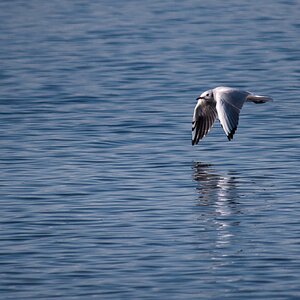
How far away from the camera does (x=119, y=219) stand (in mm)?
11086

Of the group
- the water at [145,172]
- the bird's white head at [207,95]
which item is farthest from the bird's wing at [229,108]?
the water at [145,172]

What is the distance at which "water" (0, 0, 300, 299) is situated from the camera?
374 inches

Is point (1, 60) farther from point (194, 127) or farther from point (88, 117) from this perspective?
point (194, 127)

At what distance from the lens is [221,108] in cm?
1382

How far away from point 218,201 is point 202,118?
298cm

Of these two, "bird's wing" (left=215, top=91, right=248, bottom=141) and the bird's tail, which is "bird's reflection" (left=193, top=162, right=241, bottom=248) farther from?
the bird's tail

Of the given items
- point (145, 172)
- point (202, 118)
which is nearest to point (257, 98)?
point (202, 118)

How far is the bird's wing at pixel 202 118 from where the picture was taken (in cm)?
A: 1458

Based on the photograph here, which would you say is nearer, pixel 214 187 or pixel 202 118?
pixel 214 187

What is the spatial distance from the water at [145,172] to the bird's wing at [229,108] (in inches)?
15.4

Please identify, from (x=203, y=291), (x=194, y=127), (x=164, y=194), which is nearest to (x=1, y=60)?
(x=194, y=127)

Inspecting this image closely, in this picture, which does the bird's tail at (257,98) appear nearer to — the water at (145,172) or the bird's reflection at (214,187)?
the water at (145,172)

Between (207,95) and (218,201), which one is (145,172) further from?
(207,95)

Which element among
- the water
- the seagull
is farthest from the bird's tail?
the water
